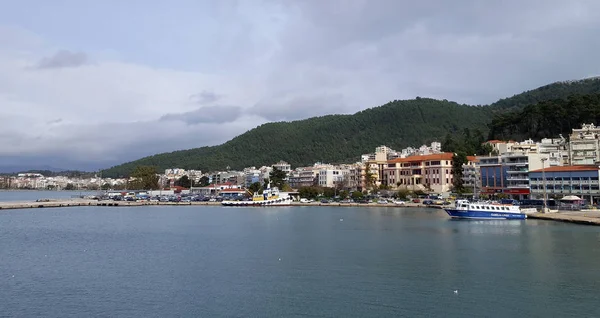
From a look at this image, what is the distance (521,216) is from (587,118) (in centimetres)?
3940

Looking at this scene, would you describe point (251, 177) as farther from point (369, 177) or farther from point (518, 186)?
point (518, 186)

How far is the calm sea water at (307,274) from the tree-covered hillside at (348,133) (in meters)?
104

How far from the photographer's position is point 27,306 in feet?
58.6

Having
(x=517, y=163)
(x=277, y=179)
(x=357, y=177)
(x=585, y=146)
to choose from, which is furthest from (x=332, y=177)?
A: (x=585, y=146)

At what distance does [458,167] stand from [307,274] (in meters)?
61.2

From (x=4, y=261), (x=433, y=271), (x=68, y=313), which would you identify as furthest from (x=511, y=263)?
(x=4, y=261)

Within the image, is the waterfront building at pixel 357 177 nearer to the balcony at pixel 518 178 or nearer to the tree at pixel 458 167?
the tree at pixel 458 167

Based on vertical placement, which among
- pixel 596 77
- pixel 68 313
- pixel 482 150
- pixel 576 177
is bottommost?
pixel 68 313

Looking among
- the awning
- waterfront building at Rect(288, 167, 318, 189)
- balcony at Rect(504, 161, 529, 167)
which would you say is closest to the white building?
waterfront building at Rect(288, 167, 318, 189)

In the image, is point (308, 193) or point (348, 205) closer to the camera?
point (348, 205)

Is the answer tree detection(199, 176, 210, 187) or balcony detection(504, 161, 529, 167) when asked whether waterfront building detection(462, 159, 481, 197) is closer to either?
balcony detection(504, 161, 529, 167)

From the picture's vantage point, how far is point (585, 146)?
70125 mm

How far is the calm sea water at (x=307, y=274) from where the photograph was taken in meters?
17.2

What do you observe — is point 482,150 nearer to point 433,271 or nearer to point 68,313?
point 433,271
